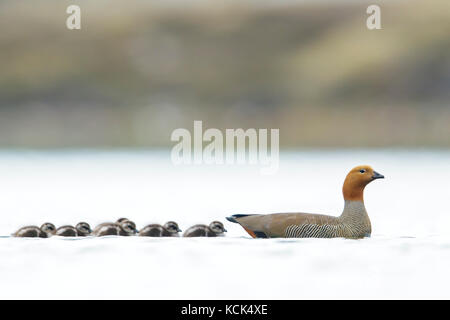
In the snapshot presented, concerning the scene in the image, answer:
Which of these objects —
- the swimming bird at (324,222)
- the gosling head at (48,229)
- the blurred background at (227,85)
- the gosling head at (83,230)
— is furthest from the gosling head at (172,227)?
the blurred background at (227,85)

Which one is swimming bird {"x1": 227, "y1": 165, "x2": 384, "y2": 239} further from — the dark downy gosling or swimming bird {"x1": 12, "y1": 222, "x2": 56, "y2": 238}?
swimming bird {"x1": 12, "y1": 222, "x2": 56, "y2": 238}

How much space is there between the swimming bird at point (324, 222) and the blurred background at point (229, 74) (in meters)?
20.5

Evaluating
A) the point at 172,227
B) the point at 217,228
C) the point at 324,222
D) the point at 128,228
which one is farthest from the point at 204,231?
the point at 324,222

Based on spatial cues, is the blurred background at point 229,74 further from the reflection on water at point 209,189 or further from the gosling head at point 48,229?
the gosling head at point 48,229

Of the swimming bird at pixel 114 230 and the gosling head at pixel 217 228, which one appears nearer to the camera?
the swimming bird at pixel 114 230

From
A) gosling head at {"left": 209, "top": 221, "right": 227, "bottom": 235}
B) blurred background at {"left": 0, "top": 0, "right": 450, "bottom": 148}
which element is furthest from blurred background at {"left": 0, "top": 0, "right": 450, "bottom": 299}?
gosling head at {"left": 209, "top": 221, "right": 227, "bottom": 235}

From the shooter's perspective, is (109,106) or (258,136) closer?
(109,106)

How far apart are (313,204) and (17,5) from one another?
2178 cm

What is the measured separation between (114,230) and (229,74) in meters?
23.0

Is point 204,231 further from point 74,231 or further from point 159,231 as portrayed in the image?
point 74,231

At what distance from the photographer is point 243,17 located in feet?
117

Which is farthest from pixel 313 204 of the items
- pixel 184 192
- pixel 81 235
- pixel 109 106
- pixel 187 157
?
pixel 109 106

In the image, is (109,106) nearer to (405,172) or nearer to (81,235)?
(405,172)

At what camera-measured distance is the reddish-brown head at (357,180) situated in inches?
434
